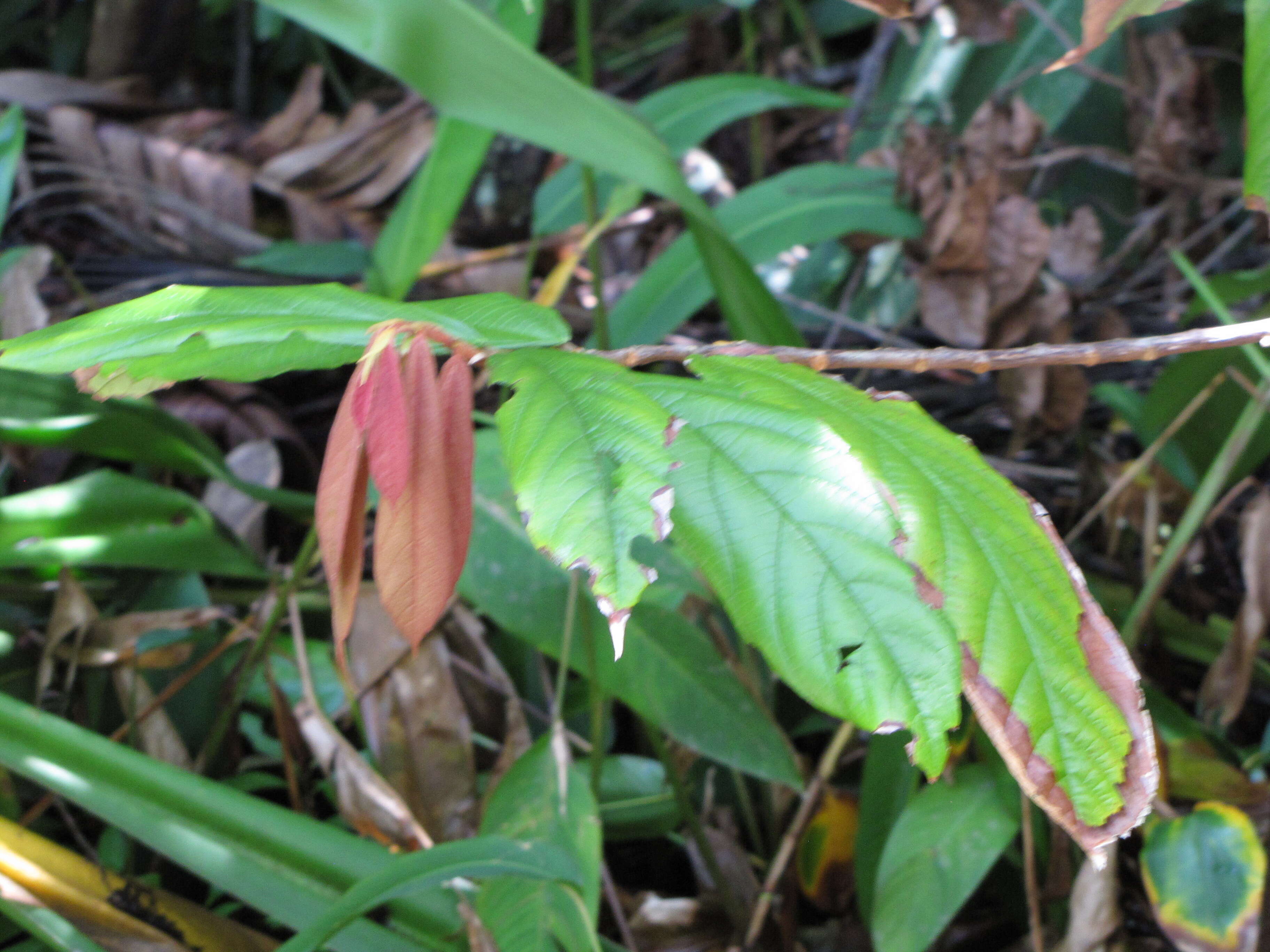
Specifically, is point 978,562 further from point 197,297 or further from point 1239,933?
point 1239,933

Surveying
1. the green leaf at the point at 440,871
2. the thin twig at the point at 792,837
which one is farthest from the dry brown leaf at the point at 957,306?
the green leaf at the point at 440,871

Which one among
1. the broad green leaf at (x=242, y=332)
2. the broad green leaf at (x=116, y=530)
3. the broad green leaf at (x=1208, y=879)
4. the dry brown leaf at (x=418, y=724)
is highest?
the broad green leaf at (x=242, y=332)

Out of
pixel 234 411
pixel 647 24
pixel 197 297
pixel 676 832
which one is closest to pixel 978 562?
pixel 197 297

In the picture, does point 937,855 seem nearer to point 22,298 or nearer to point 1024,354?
point 1024,354

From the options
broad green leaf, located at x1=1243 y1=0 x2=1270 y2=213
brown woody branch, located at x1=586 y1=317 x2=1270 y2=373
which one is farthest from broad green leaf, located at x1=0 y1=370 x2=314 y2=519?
broad green leaf, located at x1=1243 y1=0 x2=1270 y2=213

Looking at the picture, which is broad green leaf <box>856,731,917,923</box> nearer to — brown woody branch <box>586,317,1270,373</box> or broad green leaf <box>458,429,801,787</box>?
broad green leaf <box>458,429,801,787</box>

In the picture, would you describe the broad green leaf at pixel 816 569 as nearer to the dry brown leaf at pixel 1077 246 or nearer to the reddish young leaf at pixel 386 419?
the reddish young leaf at pixel 386 419

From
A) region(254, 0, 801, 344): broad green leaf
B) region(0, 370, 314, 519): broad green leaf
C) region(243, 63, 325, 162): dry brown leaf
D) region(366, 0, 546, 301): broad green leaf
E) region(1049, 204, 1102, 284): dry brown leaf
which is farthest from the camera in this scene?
region(243, 63, 325, 162): dry brown leaf
